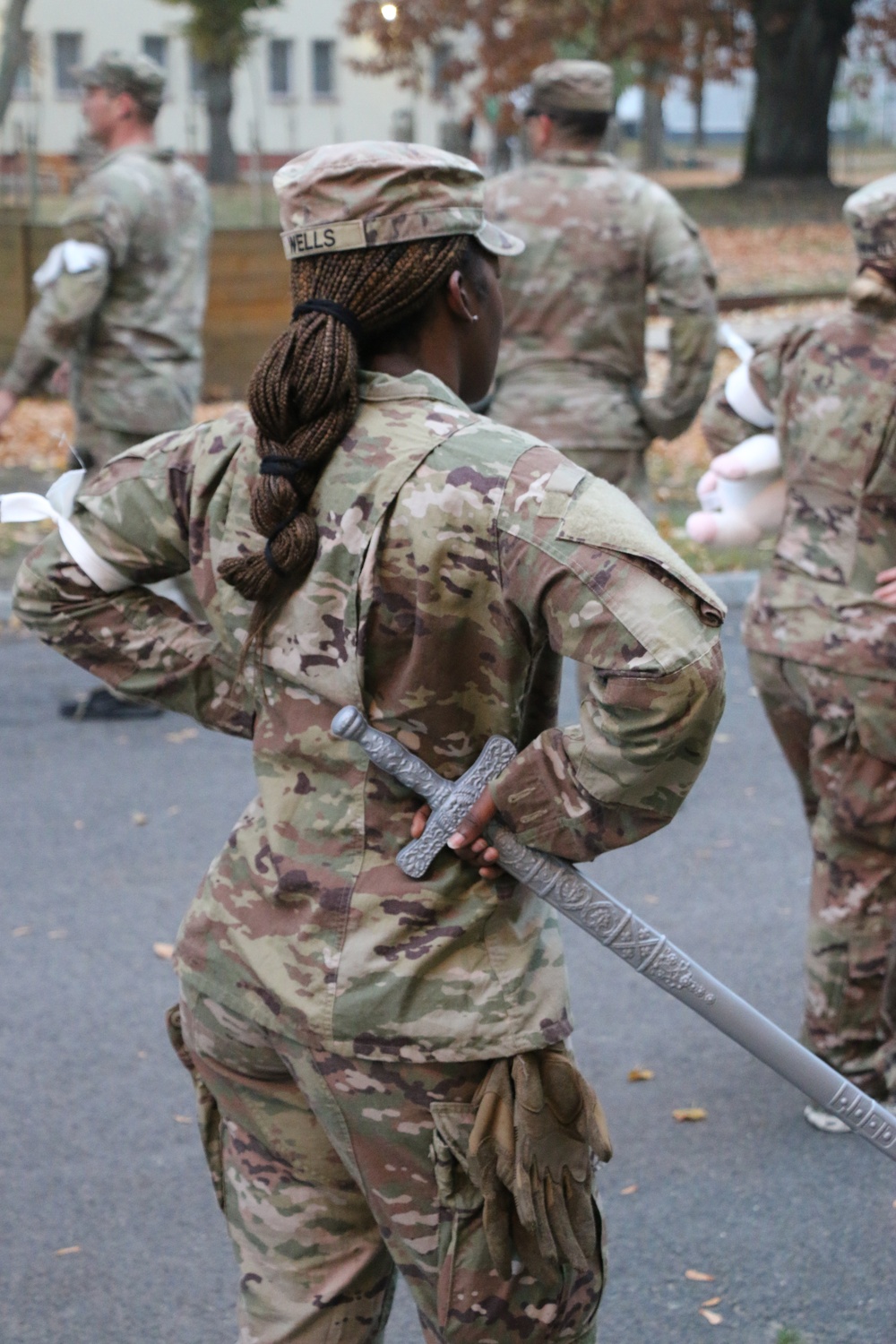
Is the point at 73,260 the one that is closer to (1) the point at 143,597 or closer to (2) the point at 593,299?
(2) the point at 593,299

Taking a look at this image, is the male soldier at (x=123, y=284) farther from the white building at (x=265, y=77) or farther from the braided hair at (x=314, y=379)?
the white building at (x=265, y=77)

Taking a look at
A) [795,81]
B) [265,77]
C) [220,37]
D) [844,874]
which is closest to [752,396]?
[844,874]

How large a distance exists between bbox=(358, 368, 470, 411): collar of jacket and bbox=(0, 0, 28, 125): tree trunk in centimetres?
838

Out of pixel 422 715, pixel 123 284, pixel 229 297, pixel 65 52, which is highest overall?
pixel 422 715

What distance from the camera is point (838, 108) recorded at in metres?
56.5

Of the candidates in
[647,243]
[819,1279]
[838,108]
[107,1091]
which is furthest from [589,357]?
[838,108]

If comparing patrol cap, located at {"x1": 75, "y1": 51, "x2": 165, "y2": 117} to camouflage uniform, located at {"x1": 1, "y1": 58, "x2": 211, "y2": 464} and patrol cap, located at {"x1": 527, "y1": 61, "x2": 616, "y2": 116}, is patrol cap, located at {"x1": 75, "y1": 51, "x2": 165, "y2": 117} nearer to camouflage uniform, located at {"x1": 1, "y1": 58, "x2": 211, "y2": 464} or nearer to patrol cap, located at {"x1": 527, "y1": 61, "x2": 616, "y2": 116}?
camouflage uniform, located at {"x1": 1, "y1": 58, "x2": 211, "y2": 464}

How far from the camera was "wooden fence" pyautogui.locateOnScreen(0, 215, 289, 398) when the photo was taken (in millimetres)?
13719

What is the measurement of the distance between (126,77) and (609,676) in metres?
5.18

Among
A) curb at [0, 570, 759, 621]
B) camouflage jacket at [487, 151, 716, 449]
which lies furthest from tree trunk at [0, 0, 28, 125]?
camouflage jacket at [487, 151, 716, 449]

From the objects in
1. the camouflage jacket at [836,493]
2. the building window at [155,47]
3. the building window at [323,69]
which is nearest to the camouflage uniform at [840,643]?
the camouflage jacket at [836,493]

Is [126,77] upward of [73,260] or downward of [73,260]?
upward

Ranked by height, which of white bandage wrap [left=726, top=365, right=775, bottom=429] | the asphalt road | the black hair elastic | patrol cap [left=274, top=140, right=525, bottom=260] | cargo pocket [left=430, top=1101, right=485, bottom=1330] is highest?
patrol cap [left=274, top=140, right=525, bottom=260]

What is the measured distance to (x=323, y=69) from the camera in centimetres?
4706
